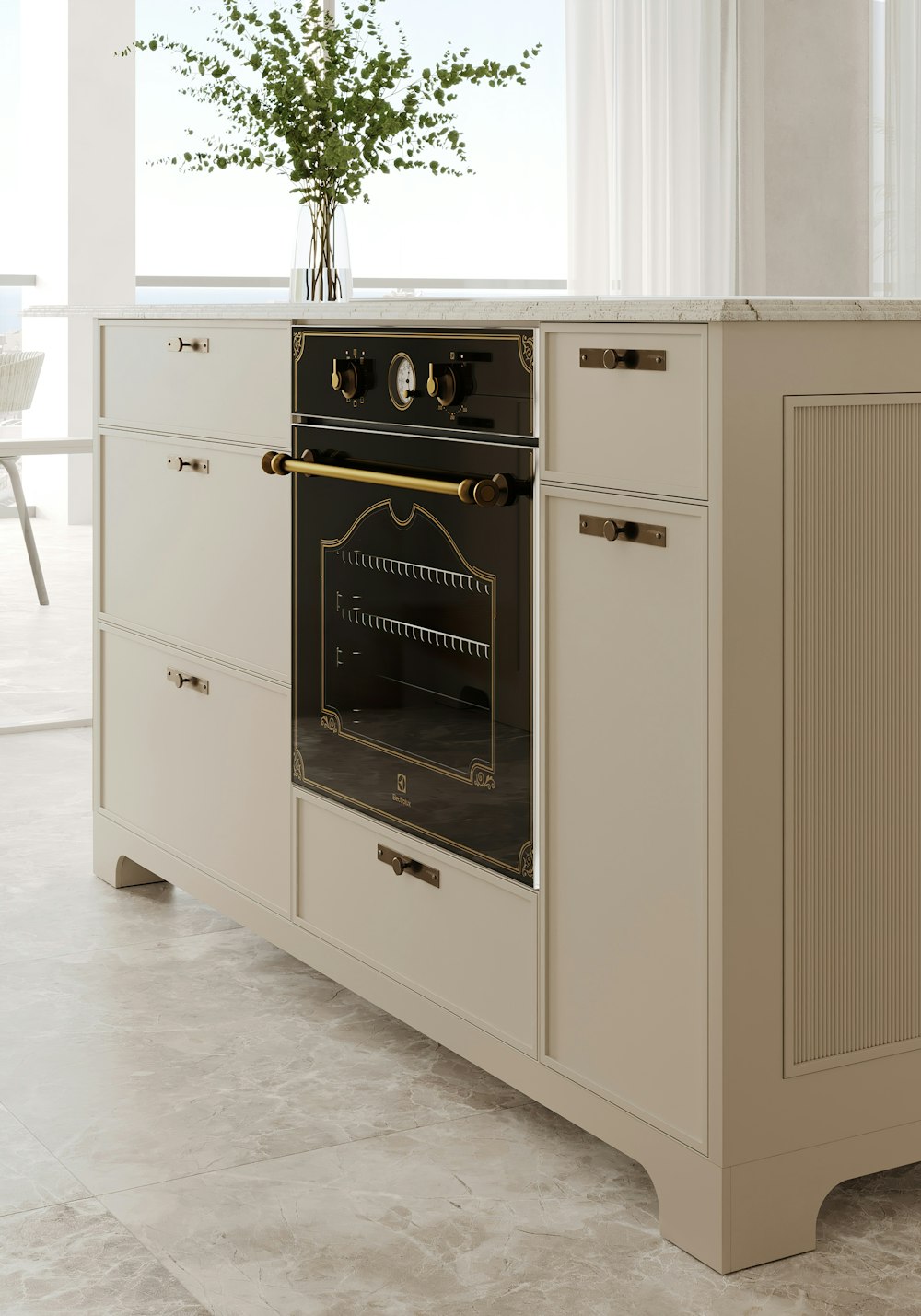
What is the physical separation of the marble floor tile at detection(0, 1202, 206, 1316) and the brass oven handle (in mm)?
902

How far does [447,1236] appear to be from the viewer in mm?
1737

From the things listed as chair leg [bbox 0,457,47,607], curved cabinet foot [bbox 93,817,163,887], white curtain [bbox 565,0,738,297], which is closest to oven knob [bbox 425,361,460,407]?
curved cabinet foot [bbox 93,817,163,887]

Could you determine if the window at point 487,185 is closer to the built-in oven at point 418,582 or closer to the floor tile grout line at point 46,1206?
the built-in oven at point 418,582

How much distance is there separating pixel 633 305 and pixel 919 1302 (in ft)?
3.38

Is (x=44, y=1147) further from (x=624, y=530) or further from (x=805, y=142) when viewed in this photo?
(x=805, y=142)

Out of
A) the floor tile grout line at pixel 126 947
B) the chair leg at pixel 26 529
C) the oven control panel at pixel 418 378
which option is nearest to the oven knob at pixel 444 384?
the oven control panel at pixel 418 378

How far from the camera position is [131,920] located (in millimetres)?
2836

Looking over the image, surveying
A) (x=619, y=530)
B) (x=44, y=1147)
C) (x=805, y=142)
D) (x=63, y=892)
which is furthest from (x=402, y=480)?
(x=805, y=142)

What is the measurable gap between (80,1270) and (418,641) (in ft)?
2.76

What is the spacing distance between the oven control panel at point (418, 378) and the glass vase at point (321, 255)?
1.42 feet

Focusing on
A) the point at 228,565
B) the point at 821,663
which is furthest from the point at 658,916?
the point at 228,565

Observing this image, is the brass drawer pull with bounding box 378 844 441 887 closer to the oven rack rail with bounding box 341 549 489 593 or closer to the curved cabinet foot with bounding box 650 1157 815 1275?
the oven rack rail with bounding box 341 549 489 593

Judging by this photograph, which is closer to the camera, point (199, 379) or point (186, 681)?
point (199, 379)

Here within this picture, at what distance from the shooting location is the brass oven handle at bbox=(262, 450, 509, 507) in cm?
183
